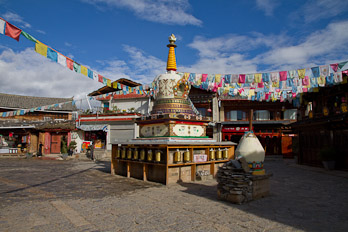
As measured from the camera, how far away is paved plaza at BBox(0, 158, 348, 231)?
5844mm

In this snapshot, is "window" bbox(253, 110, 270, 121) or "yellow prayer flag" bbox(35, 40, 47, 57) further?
"window" bbox(253, 110, 270, 121)

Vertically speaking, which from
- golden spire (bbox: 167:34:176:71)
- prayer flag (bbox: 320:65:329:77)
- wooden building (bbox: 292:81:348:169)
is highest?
golden spire (bbox: 167:34:176:71)

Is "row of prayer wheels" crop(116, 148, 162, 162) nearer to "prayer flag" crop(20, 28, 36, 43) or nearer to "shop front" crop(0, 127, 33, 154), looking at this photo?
"prayer flag" crop(20, 28, 36, 43)

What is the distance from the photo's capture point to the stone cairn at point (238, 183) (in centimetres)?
785

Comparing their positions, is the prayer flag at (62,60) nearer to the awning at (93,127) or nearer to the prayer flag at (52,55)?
the prayer flag at (52,55)

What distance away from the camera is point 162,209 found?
7246 millimetres

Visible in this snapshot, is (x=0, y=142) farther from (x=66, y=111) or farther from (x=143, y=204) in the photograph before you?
(x=143, y=204)

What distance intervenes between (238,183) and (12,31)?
339 inches

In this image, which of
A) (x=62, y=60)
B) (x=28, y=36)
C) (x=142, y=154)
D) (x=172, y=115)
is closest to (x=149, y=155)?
(x=142, y=154)

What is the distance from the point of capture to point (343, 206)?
757 centimetres

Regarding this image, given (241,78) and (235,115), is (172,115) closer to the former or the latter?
(241,78)

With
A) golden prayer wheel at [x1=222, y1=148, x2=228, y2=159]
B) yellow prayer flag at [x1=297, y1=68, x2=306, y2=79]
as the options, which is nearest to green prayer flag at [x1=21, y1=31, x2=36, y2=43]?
golden prayer wheel at [x1=222, y1=148, x2=228, y2=159]

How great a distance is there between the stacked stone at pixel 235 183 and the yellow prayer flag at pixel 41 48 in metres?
7.60

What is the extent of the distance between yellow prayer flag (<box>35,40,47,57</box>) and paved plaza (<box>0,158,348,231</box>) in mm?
5120
